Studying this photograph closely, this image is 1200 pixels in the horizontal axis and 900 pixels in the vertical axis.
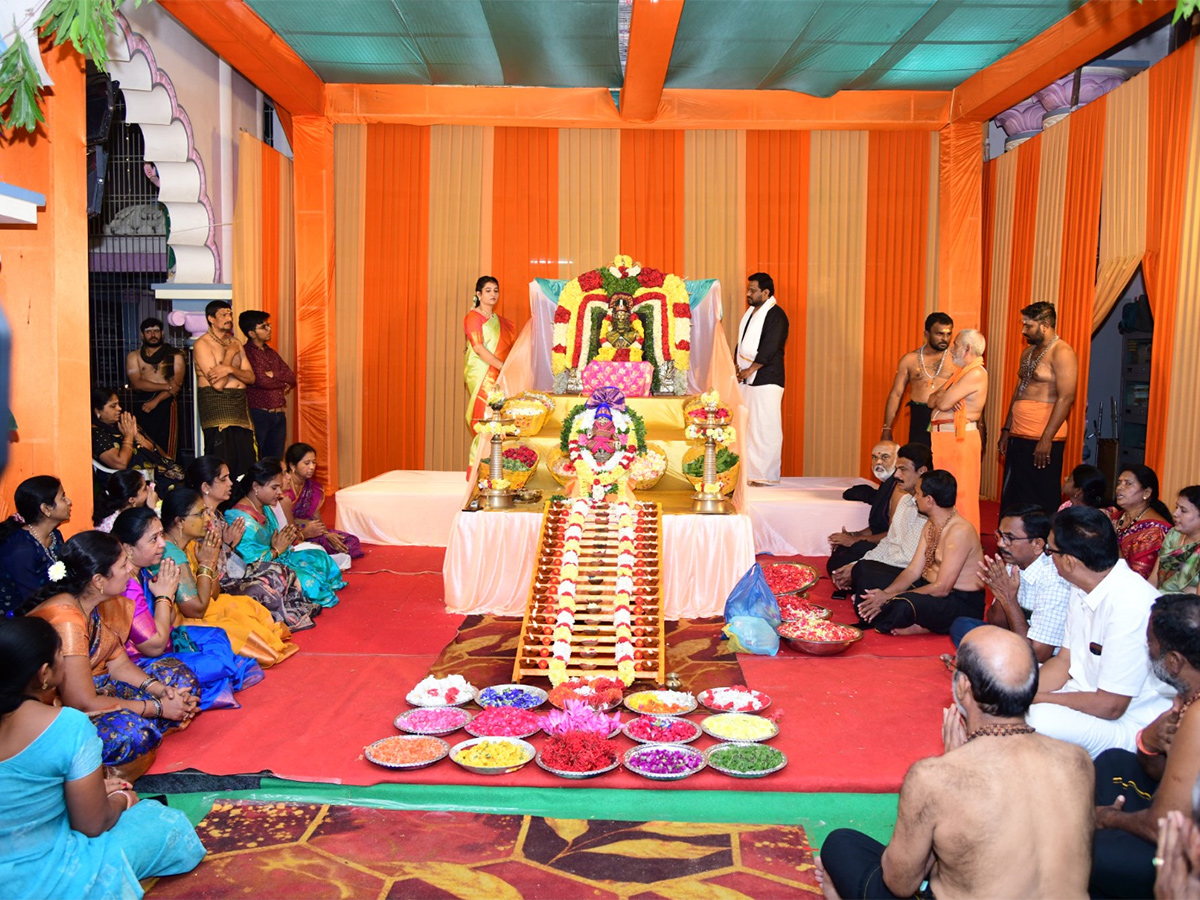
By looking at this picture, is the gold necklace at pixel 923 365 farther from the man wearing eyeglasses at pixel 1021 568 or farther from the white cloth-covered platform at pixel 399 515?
the white cloth-covered platform at pixel 399 515

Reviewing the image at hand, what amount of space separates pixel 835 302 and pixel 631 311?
2773mm

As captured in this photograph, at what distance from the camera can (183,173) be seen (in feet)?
27.1

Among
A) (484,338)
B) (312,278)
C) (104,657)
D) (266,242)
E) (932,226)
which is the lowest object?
(104,657)

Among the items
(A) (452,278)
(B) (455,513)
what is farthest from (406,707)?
(A) (452,278)

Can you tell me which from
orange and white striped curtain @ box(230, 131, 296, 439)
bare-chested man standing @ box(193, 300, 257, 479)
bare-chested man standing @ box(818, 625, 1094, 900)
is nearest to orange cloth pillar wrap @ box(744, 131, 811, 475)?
orange and white striped curtain @ box(230, 131, 296, 439)

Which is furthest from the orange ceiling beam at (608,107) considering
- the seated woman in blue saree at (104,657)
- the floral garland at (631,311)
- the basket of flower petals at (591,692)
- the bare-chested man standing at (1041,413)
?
the seated woman in blue saree at (104,657)

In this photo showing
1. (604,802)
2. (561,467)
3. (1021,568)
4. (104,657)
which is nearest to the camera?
(604,802)

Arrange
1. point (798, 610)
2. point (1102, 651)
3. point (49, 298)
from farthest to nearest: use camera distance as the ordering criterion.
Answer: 1. point (798, 610)
2. point (49, 298)
3. point (1102, 651)

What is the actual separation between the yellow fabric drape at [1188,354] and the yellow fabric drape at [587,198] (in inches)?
203

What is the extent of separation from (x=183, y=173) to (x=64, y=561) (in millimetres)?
5582

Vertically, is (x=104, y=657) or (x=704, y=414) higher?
(x=704, y=414)

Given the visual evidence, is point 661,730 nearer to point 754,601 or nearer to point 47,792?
point 754,601

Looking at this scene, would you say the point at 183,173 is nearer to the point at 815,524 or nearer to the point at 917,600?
the point at 815,524

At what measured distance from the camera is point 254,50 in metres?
7.91
